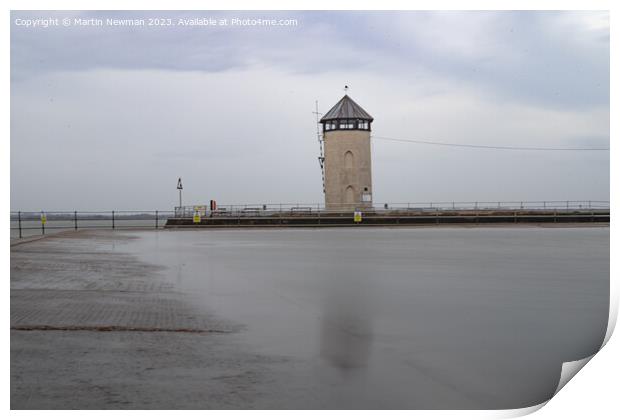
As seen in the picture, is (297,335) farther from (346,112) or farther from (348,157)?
(346,112)

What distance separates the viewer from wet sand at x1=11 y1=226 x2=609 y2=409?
13.9 feet

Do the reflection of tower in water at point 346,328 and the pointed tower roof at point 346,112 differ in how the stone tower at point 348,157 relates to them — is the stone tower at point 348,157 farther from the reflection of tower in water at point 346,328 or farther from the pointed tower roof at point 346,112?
the reflection of tower in water at point 346,328

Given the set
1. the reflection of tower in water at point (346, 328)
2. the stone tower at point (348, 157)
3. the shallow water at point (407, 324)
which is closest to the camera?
the shallow water at point (407, 324)

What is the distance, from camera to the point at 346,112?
1937 inches

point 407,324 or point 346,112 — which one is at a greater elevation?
point 346,112

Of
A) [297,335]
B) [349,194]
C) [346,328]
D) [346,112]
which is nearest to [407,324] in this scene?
[346,328]

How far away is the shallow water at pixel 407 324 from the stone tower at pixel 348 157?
117 feet

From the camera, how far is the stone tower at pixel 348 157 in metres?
48.7

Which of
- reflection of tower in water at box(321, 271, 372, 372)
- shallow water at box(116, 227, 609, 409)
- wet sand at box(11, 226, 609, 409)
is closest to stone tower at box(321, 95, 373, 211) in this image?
shallow water at box(116, 227, 609, 409)

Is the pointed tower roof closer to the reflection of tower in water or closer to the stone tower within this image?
the stone tower

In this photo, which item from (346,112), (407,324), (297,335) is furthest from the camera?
(346,112)

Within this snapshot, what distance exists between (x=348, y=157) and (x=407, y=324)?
42.7 meters

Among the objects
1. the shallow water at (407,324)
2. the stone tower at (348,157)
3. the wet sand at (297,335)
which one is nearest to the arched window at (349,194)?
the stone tower at (348,157)
